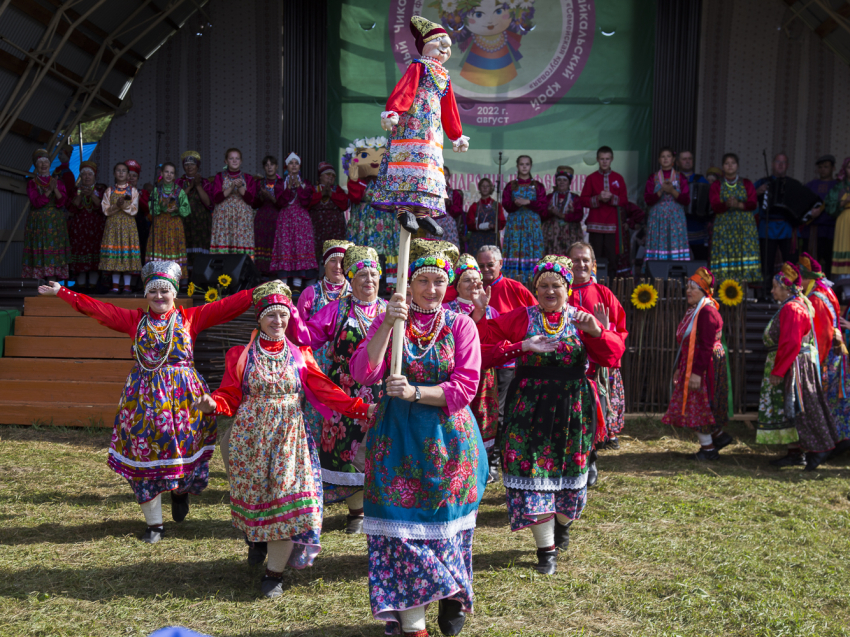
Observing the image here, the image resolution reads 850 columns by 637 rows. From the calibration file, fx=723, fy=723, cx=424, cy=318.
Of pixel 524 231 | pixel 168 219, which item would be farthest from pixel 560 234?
pixel 168 219

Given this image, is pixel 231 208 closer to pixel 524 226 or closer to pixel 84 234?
pixel 84 234

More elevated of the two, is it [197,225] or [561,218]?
[561,218]

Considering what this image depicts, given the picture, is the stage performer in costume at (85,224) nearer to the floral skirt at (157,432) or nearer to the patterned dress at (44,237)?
the patterned dress at (44,237)

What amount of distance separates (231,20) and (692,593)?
11174 mm

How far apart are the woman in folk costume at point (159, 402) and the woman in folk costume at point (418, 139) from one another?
1.50 m

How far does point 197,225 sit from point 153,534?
6338 millimetres

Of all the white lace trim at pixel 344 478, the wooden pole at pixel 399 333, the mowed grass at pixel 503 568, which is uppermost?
the wooden pole at pixel 399 333

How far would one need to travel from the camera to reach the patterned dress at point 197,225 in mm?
9656

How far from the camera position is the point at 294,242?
30.8 feet

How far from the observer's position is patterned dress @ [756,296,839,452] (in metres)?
5.97

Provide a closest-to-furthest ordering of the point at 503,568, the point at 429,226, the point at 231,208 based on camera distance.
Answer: the point at 429,226
the point at 503,568
the point at 231,208

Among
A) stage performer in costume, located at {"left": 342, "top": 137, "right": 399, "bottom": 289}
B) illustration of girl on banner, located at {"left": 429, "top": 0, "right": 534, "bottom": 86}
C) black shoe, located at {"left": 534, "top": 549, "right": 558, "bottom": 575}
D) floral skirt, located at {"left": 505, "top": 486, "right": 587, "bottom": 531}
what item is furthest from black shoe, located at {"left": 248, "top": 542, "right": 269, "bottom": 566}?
illustration of girl on banner, located at {"left": 429, "top": 0, "right": 534, "bottom": 86}

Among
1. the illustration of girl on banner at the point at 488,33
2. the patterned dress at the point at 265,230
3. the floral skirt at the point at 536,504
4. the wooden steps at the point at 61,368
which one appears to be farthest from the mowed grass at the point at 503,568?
the illustration of girl on banner at the point at 488,33

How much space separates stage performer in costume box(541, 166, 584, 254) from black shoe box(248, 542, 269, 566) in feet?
21.6
